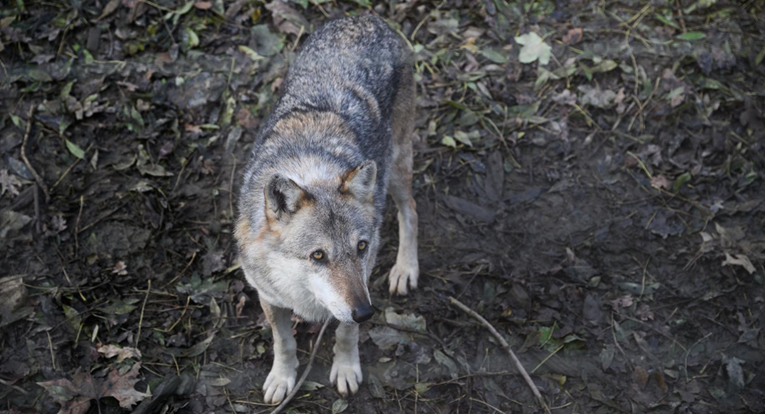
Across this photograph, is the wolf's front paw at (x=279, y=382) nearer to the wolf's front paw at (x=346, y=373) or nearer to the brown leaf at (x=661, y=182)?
the wolf's front paw at (x=346, y=373)

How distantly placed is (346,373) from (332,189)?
153 centimetres

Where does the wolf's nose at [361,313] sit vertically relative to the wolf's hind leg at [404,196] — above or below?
above

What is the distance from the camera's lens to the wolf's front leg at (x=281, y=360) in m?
4.25

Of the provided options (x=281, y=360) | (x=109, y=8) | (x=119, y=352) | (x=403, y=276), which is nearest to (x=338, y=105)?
(x=403, y=276)

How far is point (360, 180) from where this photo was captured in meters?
3.76

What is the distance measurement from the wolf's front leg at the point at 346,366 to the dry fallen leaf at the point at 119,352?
1496 mm

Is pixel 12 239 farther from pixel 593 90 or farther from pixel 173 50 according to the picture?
pixel 593 90

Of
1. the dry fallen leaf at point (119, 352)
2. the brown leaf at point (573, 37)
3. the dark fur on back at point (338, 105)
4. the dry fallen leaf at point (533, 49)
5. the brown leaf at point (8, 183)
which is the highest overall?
the dark fur on back at point (338, 105)

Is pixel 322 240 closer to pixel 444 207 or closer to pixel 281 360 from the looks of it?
pixel 281 360

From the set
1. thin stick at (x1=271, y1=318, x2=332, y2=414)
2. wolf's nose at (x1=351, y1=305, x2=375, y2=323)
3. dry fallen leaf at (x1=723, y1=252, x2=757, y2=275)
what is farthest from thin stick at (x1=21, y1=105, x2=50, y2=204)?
dry fallen leaf at (x1=723, y1=252, x2=757, y2=275)

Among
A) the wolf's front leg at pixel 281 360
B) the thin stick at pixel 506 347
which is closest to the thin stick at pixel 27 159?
the wolf's front leg at pixel 281 360

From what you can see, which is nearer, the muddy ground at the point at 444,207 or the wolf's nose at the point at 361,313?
the wolf's nose at the point at 361,313

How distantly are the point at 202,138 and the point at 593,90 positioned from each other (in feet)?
14.0

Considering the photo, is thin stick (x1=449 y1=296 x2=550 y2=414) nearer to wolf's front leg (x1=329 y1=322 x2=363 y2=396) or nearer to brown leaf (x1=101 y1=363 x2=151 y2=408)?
wolf's front leg (x1=329 y1=322 x2=363 y2=396)
